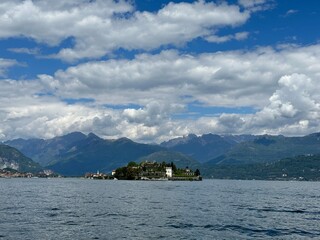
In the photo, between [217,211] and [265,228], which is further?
[217,211]

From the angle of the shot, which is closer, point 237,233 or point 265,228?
point 237,233

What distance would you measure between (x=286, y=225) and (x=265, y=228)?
7.22 meters

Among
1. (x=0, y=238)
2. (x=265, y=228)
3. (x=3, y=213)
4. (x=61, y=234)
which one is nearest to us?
(x=0, y=238)

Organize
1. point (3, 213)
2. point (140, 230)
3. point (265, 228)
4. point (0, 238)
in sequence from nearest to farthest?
point (0, 238)
point (140, 230)
point (265, 228)
point (3, 213)

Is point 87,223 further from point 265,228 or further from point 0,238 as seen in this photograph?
point 265,228

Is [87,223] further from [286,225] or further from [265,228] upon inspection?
[286,225]

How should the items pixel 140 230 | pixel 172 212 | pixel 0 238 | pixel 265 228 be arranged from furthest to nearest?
pixel 172 212
pixel 265 228
pixel 140 230
pixel 0 238

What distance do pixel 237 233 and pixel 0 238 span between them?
130ft

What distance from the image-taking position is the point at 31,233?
71.0m

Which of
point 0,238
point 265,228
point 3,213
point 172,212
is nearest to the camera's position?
point 0,238

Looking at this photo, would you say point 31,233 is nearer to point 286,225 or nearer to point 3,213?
point 3,213

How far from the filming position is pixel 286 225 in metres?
86.3

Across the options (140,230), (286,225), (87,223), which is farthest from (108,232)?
(286,225)

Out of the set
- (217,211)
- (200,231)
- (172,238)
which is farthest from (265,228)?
(217,211)
